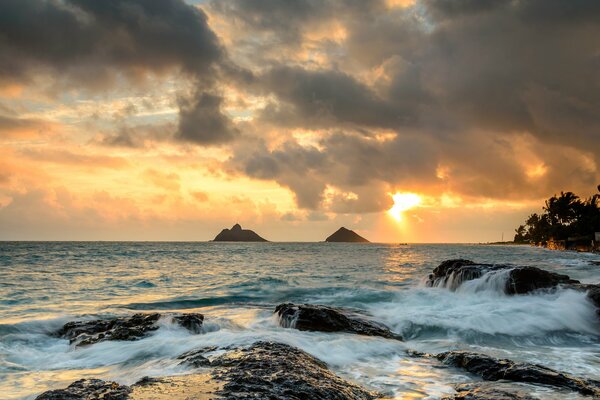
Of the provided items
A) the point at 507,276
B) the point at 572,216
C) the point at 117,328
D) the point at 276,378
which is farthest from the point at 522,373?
the point at 572,216

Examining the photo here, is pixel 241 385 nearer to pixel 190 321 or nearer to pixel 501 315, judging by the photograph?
pixel 190 321

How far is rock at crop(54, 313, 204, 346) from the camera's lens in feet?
36.8

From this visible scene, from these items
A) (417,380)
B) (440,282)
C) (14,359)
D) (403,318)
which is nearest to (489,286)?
(440,282)

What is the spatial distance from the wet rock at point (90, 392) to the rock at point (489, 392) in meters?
4.43

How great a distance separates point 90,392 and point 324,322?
804cm

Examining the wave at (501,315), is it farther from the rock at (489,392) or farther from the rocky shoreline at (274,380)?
the rock at (489,392)

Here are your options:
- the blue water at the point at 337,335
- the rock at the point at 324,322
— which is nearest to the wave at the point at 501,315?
the blue water at the point at 337,335

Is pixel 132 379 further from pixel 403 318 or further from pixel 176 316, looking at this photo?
pixel 403 318

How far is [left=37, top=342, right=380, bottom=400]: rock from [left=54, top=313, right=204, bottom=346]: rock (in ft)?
17.6

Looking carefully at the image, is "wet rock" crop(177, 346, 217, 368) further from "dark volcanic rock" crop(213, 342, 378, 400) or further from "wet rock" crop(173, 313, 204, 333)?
"wet rock" crop(173, 313, 204, 333)

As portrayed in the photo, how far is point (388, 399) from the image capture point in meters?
6.66

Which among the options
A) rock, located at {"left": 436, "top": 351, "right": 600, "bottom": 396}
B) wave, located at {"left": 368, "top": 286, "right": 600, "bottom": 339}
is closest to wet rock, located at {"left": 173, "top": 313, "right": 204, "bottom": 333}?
wave, located at {"left": 368, "top": 286, "right": 600, "bottom": 339}

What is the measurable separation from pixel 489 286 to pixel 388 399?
52.0 ft

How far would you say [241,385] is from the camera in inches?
219
